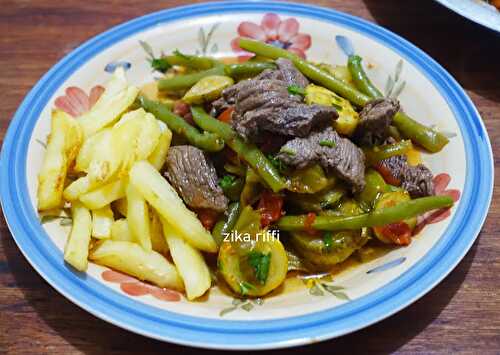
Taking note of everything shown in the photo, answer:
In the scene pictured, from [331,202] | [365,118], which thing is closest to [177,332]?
[331,202]

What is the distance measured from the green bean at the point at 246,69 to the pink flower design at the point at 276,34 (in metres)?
0.47

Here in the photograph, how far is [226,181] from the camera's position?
2.46m

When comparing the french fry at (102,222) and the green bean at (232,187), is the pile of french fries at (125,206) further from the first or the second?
the green bean at (232,187)

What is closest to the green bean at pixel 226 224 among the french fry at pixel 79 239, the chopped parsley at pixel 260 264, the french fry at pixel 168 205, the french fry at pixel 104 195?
the french fry at pixel 168 205

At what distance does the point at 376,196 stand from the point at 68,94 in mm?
1726

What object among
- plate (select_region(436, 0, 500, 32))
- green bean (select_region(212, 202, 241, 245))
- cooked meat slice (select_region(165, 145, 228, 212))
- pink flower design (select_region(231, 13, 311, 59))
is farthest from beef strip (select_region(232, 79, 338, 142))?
plate (select_region(436, 0, 500, 32))

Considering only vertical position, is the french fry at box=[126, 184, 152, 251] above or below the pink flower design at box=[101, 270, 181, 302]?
above

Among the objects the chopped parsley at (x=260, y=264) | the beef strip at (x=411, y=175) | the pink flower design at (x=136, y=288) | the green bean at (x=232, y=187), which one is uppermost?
the beef strip at (x=411, y=175)

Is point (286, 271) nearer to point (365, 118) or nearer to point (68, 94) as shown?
point (365, 118)

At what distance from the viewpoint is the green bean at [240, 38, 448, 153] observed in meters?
2.53

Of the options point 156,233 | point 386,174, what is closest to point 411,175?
point 386,174

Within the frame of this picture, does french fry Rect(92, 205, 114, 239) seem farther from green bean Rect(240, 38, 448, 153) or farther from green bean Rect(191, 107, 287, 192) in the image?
green bean Rect(240, 38, 448, 153)

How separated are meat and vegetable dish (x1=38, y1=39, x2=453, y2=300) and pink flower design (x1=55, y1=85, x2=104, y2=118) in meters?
0.27

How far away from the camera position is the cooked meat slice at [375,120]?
7.64ft
